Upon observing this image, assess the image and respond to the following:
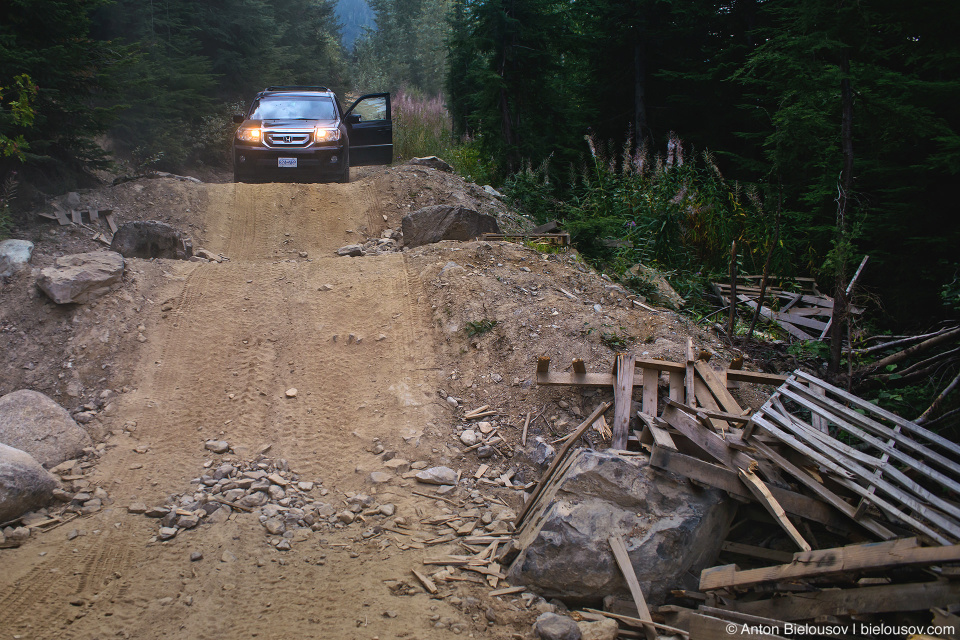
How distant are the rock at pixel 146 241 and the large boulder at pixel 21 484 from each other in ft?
13.7

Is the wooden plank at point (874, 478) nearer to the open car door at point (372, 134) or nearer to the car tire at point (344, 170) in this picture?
the car tire at point (344, 170)

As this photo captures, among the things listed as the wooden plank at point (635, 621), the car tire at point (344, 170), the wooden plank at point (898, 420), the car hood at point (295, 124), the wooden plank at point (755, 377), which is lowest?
the wooden plank at point (635, 621)

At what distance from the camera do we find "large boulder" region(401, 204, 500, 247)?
28.6 ft

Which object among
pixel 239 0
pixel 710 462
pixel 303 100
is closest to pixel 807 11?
pixel 710 462

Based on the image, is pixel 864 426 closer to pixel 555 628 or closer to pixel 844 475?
pixel 844 475

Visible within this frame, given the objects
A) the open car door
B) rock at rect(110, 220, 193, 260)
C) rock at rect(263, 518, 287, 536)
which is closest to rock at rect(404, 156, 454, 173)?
the open car door

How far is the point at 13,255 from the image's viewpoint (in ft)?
21.9

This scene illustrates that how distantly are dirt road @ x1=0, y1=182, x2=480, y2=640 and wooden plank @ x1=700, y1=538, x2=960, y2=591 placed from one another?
1491 mm

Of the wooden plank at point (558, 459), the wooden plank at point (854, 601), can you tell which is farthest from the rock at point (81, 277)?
the wooden plank at point (854, 601)

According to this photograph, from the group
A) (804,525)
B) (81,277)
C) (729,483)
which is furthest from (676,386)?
(81,277)

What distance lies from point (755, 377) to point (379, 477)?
3348 mm

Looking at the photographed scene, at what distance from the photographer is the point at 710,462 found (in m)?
4.04

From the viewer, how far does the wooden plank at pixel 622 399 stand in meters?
4.71

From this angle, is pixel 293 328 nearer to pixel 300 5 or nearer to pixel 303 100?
pixel 303 100
